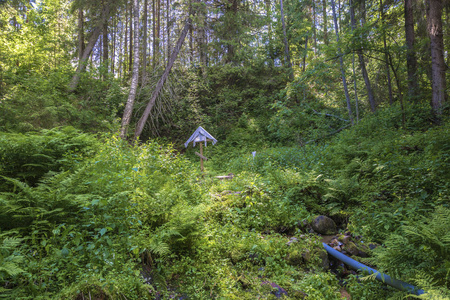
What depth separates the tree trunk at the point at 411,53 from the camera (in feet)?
35.7

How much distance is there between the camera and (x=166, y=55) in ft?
56.7

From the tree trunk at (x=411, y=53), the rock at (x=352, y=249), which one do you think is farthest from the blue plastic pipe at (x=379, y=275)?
the tree trunk at (x=411, y=53)

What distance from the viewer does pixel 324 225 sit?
5.34 m

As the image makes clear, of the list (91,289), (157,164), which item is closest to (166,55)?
(157,164)

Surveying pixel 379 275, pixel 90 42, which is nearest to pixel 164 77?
pixel 90 42

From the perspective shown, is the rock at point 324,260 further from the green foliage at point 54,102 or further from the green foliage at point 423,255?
the green foliage at point 54,102

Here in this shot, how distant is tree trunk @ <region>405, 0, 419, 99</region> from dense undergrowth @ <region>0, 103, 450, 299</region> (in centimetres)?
561

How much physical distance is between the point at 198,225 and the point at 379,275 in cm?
282

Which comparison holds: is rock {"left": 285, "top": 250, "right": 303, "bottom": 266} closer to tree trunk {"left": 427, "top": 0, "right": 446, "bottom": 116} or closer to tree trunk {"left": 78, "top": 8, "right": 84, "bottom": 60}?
tree trunk {"left": 427, "top": 0, "right": 446, "bottom": 116}

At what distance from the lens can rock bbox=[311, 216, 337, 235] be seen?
17.4 feet

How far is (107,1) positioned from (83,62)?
4.85 meters

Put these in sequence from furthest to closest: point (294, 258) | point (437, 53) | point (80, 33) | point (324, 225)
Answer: point (80, 33), point (437, 53), point (324, 225), point (294, 258)

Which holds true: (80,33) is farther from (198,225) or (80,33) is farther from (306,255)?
(306,255)

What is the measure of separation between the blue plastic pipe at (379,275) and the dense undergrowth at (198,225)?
10 centimetres
